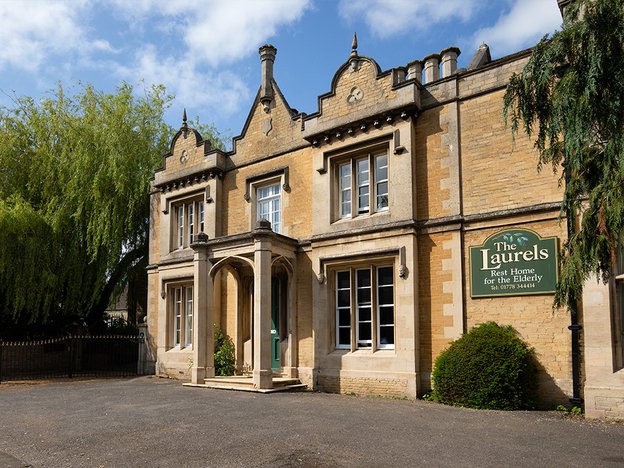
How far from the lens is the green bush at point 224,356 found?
15.2 m

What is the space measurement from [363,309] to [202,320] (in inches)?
171

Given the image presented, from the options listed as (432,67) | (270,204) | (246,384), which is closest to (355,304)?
(246,384)

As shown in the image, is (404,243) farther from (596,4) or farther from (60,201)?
(60,201)

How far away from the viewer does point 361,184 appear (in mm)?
13734

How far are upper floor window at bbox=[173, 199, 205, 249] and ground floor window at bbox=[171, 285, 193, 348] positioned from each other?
1477mm

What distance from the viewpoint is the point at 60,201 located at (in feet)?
63.9

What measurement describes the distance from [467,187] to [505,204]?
939 mm

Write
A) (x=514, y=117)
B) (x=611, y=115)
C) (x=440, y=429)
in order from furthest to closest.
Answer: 1. (x=440, y=429)
2. (x=514, y=117)
3. (x=611, y=115)

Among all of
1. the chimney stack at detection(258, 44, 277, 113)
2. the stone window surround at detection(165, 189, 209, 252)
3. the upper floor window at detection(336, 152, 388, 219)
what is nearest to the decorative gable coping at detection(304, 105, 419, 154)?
the upper floor window at detection(336, 152, 388, 219)

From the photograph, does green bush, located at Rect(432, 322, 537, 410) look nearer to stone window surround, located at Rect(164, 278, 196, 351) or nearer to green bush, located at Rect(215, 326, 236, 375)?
green bush, located at Rect(215, 326, 236, 375)

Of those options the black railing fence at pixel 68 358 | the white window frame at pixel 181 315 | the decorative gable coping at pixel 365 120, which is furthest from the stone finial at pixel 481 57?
the black railing fence at pixel 68 358

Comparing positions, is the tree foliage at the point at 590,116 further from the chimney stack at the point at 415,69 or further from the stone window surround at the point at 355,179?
the chimney stack at the point at 415,69

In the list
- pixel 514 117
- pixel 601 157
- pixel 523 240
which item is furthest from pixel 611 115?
pixel 523 240

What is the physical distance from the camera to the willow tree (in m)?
18.2
